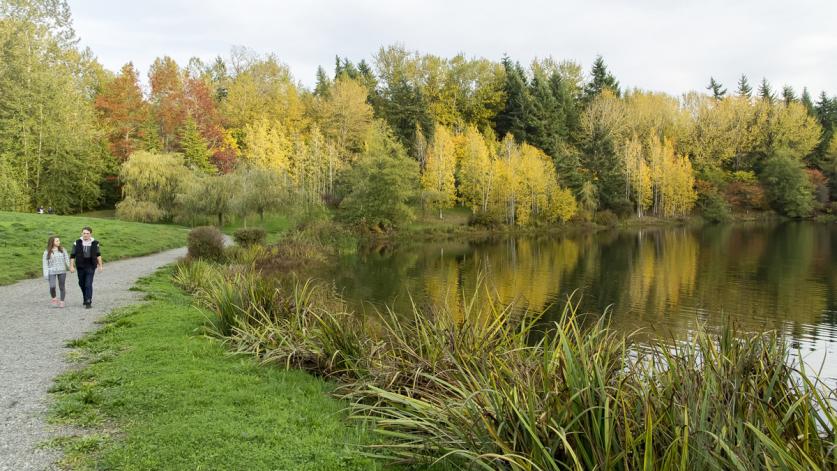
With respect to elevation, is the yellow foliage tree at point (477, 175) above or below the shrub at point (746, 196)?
above

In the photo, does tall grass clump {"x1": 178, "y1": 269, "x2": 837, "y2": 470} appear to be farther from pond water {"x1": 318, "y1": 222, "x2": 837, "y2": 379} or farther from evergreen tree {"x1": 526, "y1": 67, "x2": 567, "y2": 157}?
evergreen tree {"x1": 526, "y1": 67, "x2": 567, "y2": 157}

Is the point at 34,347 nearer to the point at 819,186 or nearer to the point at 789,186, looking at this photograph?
the point at 789,186

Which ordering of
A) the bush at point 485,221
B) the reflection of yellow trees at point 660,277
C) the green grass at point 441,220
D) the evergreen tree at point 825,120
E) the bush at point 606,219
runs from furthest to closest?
the evergreen tree at point 825,120, the bush at point 606,219, the bush at point 485,221, the green grass at point 441,220, the reflection of yellow trees at point 660,277

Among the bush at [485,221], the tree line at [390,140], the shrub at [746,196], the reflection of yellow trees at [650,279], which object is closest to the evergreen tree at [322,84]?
the tree line at [390,140]

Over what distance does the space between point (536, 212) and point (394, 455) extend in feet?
168

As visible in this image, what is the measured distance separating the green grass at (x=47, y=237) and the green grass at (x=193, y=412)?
35.5ft

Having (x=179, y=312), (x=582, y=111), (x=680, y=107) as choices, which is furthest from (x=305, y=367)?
(x=680, y=107)

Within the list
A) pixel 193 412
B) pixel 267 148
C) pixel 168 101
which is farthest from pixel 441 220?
pixel 193 412

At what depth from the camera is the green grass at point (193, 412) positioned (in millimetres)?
4344

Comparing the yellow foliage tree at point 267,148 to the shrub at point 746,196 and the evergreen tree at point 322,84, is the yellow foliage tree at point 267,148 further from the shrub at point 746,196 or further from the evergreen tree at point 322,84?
the shrub at point 746,196

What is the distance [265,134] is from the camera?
162ft

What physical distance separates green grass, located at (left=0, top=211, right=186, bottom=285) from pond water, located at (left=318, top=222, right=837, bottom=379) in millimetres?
8850

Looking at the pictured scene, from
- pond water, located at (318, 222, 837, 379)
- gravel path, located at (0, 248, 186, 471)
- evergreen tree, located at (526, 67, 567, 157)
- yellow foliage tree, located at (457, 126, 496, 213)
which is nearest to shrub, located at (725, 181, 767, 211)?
evergreen tree, located at (526, 67, 567, 157)

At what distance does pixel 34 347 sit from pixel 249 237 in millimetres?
18399
